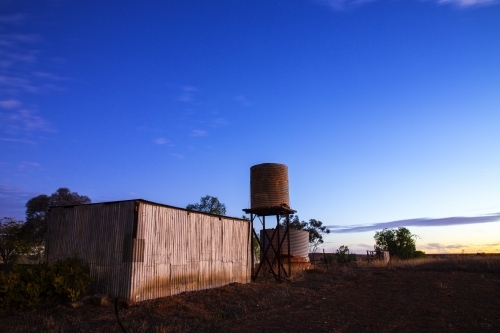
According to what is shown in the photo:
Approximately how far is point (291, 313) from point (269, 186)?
11.2 m

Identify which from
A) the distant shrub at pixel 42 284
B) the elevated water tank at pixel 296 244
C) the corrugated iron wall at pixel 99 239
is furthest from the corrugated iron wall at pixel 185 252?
the elevated water tank at pixel 296 244

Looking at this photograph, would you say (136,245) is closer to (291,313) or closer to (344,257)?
(291,313)

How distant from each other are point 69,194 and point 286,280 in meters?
22.5

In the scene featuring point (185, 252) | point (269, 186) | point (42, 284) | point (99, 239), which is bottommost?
point (42, 284)

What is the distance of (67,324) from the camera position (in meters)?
10.8

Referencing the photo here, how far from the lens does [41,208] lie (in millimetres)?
34781

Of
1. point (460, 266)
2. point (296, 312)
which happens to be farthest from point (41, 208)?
point (460, 266)

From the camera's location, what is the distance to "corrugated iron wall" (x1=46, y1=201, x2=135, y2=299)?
1422cm

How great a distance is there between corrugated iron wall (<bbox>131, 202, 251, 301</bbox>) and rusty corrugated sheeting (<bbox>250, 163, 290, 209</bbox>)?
194 cm

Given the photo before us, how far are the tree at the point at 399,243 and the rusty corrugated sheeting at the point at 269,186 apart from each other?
104 feet

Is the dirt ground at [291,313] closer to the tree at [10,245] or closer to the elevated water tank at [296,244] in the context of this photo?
the elevated water tank at [296,244]

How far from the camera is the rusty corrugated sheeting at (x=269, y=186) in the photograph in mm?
23359

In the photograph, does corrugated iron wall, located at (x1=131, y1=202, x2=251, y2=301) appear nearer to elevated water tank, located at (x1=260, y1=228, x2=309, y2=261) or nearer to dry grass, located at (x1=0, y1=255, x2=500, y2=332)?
dry grass, located at (x1=0, y1=255, x2=500, y2=332)

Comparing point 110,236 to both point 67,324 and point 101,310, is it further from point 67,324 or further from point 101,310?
point 67,324
